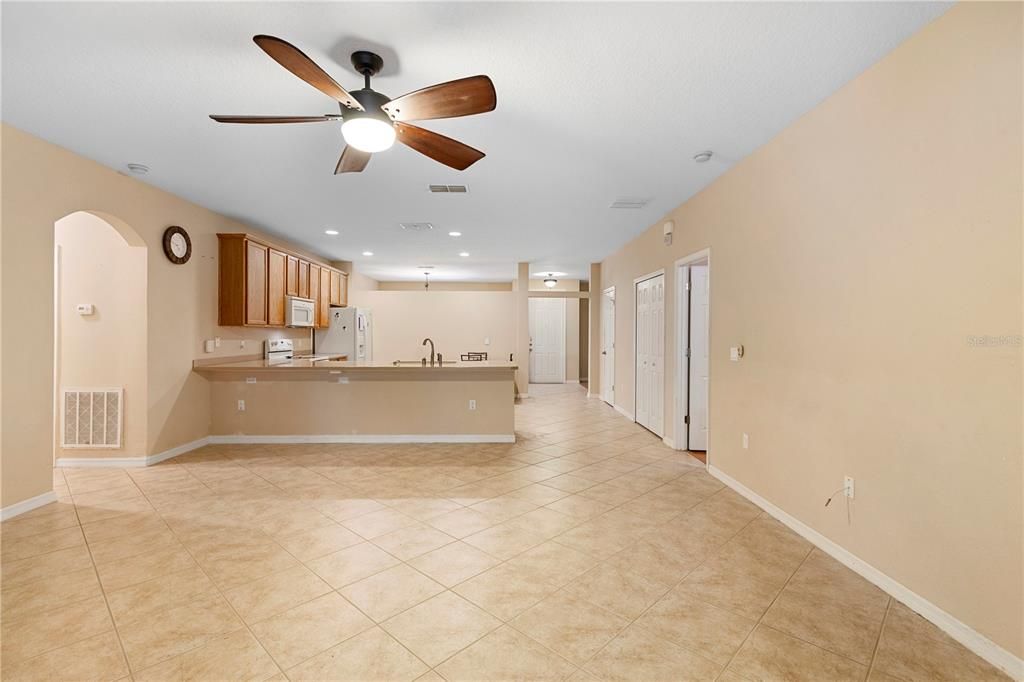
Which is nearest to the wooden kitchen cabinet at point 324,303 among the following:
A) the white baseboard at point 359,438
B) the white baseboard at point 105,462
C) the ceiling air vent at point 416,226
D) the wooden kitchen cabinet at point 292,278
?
the wooden kitchen cabinet at point 292,278

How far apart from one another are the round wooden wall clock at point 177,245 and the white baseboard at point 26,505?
227 centimetres

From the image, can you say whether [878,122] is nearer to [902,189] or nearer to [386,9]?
[902,189]

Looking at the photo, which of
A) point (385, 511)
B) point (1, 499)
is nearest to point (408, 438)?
point (385, 511)

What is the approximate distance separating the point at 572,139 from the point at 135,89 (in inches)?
104

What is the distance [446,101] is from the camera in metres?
1.98

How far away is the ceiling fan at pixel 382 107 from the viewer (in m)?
1.82

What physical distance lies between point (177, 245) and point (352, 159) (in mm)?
3073

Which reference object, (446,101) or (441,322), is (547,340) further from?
(446,101)

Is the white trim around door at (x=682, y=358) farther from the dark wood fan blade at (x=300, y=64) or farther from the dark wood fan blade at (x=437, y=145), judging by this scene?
the dark wood fan blade at (x=300, y=64)

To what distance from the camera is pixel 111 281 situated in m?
4.14

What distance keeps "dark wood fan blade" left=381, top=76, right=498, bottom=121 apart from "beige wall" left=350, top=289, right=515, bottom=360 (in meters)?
7.03

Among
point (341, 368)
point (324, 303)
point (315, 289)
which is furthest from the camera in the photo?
point (324, 303)

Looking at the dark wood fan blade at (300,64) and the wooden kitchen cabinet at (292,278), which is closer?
the dark wood fan blade at (300,64)

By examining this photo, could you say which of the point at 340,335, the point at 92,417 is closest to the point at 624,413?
the point at 340,335
